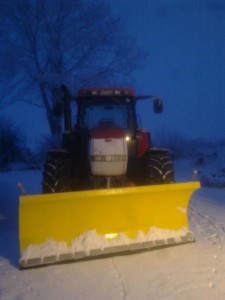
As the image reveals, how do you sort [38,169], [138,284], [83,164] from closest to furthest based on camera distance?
[138,284], [83,164], [38,169]

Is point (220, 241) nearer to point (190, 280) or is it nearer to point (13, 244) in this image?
point (190, 280)

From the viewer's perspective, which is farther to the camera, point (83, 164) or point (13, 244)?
point (83, 164)

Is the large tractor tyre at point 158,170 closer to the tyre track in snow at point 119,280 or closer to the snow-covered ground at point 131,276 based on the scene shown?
the snow-covered ground at point 131,276

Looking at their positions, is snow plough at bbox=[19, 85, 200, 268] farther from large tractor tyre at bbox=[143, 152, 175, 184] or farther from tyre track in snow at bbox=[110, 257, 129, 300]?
tyre track in snow at bbox=[110, 257, 129, 300]

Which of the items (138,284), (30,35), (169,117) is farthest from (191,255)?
(169,117)

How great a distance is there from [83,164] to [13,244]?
1.66 meters

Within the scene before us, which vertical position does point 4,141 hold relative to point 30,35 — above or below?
below

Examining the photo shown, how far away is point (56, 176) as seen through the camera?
5008 millimetres

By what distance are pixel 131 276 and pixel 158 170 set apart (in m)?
1.87

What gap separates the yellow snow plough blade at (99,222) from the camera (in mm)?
4094

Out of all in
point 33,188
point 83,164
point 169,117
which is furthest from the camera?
point 169,117

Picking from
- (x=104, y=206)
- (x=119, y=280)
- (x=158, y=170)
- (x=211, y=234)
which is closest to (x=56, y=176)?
(x=104, y=206)

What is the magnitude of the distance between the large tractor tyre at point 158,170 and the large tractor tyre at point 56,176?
1.29 meters

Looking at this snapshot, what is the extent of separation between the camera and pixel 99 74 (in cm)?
1620
